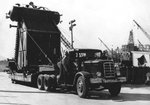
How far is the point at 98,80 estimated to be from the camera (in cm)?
1212

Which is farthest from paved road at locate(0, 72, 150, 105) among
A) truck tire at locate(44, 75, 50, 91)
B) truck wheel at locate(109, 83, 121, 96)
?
truck tire at locate(44, 75, 50, 91)

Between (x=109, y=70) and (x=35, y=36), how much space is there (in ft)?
28.4

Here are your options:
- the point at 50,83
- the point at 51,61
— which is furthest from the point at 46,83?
the point at 51,61

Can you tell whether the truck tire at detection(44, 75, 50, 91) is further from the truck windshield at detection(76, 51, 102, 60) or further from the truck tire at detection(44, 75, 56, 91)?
the truck windshield at detection(76, 51, 102, 60)

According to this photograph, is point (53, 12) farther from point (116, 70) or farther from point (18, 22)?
point (116, 70)

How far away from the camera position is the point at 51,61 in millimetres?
18688

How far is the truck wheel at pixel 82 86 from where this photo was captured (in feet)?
40.0

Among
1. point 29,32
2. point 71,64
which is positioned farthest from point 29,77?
point 71,64

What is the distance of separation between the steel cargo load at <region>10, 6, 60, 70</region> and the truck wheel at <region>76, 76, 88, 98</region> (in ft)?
21.8

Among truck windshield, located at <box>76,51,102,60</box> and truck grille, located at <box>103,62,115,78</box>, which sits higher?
truck windshield, located at <box>76,51,102,60</box>

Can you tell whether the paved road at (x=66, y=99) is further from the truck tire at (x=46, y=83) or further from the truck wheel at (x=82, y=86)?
the truck tire at (x=46, y=83)

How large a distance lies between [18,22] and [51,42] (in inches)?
143

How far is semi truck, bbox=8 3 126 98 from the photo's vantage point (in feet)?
41.5

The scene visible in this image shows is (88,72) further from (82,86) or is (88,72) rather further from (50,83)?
(50,83)
